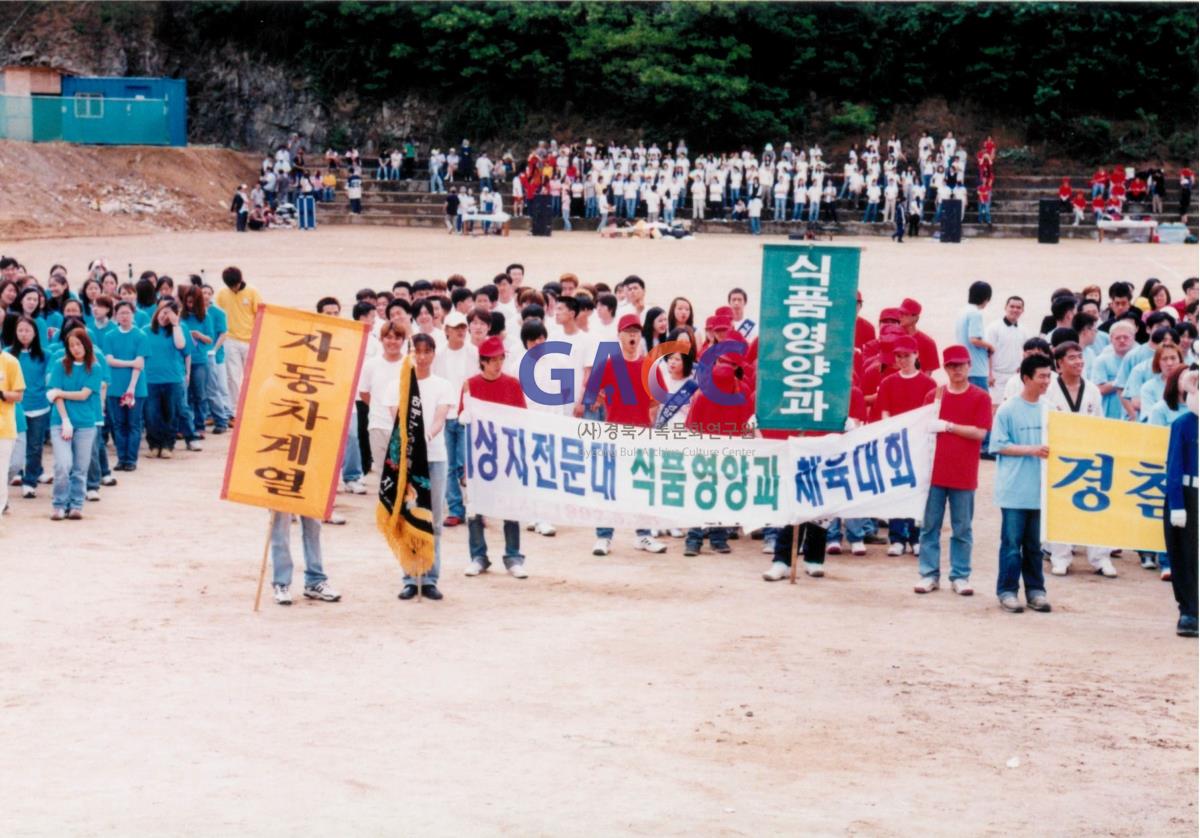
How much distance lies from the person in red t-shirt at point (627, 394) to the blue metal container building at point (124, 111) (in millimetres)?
36745

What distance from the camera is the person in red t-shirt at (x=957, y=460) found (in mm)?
11242

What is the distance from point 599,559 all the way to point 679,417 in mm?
1288

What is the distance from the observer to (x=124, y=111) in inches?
1823

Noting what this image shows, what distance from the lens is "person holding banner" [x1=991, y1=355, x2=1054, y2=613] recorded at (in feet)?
36.1

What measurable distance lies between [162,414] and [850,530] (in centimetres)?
740

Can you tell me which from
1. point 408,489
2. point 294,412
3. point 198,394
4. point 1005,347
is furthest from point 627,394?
point 198,394

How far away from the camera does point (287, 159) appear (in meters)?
46.8

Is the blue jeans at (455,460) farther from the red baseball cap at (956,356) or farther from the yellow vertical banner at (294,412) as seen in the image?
the red baseball cap at (956,356)

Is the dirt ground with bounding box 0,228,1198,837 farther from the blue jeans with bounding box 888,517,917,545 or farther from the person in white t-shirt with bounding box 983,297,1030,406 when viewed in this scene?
the person in white t-shirt with bounding box 983,297,1030,406

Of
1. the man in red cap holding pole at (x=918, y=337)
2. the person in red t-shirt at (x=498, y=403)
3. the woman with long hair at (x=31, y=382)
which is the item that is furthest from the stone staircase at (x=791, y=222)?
the person in red t-shirt at (x=498, y=403)

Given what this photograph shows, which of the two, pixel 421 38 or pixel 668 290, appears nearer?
pixel 668 290

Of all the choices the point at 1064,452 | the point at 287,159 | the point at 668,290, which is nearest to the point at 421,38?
the point at 287,159

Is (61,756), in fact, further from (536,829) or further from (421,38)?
(421,38)

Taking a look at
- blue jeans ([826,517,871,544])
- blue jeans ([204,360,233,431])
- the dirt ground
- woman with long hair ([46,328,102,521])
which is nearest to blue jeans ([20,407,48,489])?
the dirt ground
